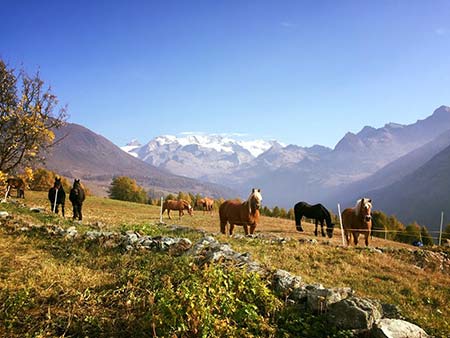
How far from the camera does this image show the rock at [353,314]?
570 centimetres

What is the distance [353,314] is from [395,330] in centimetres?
71

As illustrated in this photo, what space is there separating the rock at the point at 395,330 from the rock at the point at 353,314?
156mm

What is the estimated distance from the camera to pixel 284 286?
7.06 metres

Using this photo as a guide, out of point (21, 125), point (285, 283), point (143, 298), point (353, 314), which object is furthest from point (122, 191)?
point (353, 314)

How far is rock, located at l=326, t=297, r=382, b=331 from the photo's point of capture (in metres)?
5.70

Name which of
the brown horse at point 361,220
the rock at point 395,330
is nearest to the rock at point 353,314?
the rock at point 395,330

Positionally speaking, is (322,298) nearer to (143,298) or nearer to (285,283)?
(285,283)

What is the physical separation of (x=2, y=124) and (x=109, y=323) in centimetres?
1864

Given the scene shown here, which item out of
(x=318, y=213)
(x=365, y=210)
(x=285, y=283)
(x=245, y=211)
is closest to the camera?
(x=285, y=283)

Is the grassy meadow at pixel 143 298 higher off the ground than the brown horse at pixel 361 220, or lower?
lower

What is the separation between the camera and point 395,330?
5492 mm

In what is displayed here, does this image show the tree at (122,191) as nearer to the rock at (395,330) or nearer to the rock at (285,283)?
the rock at (285,283)

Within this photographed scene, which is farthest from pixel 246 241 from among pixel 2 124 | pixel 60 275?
pixel 2 124

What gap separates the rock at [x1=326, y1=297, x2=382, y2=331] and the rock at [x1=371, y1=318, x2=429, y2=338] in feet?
0.51
